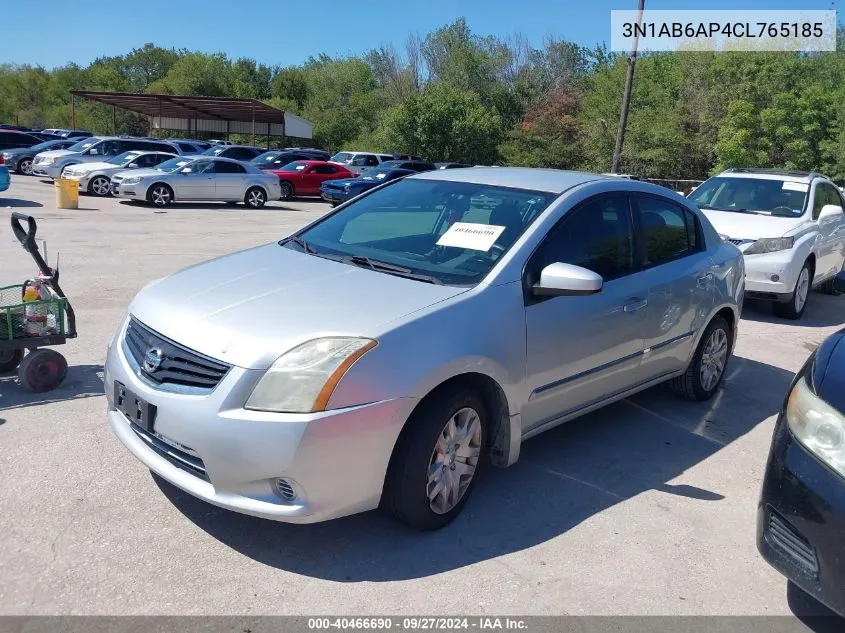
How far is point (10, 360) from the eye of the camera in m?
5.41

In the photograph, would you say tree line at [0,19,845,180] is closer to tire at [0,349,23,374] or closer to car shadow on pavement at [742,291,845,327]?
car shadow on pavement at [742,291,845,327]

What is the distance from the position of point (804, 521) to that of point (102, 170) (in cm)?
2236

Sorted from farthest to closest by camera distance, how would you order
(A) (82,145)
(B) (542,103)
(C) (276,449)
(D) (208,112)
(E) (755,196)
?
(B) (542,103)
(D) (208,112)
(A) (82,145)
(E) (755,196)
(C) (276,449)

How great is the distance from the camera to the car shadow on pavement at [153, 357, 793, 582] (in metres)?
3.45

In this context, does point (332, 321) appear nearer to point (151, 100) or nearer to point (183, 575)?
point (183, 575)

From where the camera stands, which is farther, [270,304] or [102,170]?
[102,170]

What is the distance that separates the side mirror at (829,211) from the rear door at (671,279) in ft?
15.7

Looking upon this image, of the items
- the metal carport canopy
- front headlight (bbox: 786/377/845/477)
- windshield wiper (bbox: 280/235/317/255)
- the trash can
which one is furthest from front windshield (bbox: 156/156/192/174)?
front headlight (bbox: 786/377/845/477)

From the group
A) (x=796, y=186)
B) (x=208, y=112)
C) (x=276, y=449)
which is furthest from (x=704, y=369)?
(x=208, y=112)

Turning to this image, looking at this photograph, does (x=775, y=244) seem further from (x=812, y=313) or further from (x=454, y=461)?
(x=454, y=461)

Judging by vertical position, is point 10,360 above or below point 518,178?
below

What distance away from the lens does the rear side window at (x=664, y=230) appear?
502 centimetres

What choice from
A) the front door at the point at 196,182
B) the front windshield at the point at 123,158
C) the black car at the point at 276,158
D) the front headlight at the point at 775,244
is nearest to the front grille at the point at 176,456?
the front headlight at the point at 775,244

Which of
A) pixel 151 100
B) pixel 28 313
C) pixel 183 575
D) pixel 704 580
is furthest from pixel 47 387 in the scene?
pixel 151 100
